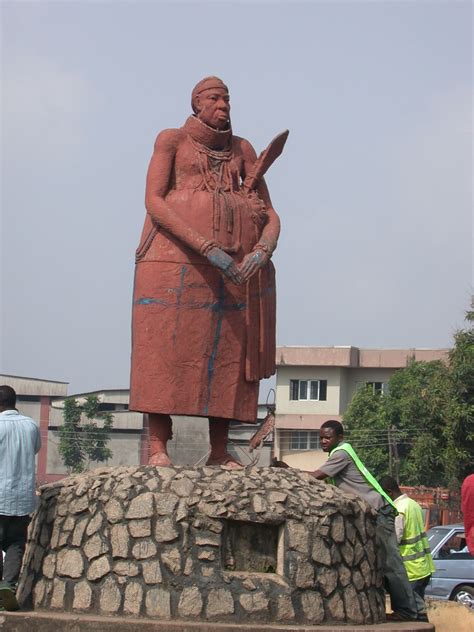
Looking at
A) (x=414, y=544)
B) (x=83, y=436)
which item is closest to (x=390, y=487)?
(x=414, y=544)

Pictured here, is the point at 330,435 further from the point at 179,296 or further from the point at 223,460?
the point at 179,296

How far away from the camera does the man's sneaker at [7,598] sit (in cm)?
775

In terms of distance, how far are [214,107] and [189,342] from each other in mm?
1767

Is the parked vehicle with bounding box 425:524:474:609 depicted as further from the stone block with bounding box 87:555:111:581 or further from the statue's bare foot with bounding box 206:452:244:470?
the stone block with bounding box 87:555:111:581

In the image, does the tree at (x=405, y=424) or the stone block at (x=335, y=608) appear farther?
the tree at (x=405, y=424)

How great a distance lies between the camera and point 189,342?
8641 millimetres

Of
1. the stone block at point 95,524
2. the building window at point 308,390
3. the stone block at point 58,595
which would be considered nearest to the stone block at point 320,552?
the stone block at point 95,524

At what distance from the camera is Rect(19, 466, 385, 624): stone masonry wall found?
7.64 m

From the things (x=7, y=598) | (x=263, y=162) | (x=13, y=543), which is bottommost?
(x=7, y=598)

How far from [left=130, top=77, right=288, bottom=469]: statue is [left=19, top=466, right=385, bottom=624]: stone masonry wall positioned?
57cm

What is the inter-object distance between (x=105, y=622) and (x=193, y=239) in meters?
2.67

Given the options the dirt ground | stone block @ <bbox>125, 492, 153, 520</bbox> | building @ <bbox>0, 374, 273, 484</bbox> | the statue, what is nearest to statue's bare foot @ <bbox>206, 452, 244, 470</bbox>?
the statue

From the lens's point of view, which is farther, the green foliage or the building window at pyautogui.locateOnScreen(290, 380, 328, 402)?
the building window at pyautogui.locateOnScreen(290, 380, 328, 402)

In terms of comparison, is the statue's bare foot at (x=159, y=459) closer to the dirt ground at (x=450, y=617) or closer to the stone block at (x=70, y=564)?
the stone block at (x=70, y=564)
